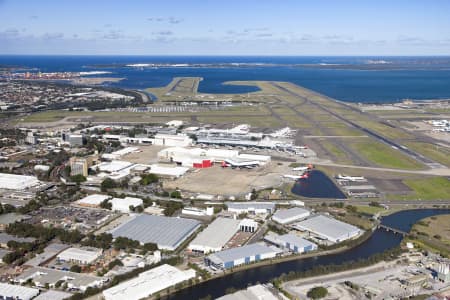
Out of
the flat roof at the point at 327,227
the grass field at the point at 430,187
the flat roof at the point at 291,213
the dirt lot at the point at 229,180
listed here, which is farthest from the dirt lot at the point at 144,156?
the grass field at the point at 430,187

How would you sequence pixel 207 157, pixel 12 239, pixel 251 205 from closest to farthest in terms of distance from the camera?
pixel 12 239
pixel 251 205
pixel 207 157

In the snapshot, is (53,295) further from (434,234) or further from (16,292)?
(434,234)

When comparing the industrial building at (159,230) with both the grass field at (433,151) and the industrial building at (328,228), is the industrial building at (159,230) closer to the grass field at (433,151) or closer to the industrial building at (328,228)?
the industrial building at (328,228)

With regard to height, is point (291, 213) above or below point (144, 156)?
below

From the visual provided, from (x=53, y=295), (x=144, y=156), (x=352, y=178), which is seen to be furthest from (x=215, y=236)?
(x=144, y=156)

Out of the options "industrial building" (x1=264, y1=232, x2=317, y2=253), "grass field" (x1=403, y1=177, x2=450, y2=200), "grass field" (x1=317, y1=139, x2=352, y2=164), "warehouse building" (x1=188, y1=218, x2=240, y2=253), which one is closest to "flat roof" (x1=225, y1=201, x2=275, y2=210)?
"warehouse building" (x1=188, y1=218, x2=240, y2=253)

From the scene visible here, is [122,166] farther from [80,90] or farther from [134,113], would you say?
[80,90]

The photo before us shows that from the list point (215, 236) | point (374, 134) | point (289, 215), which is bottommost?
point (215, 236)

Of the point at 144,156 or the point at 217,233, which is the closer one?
the point at 217,233
